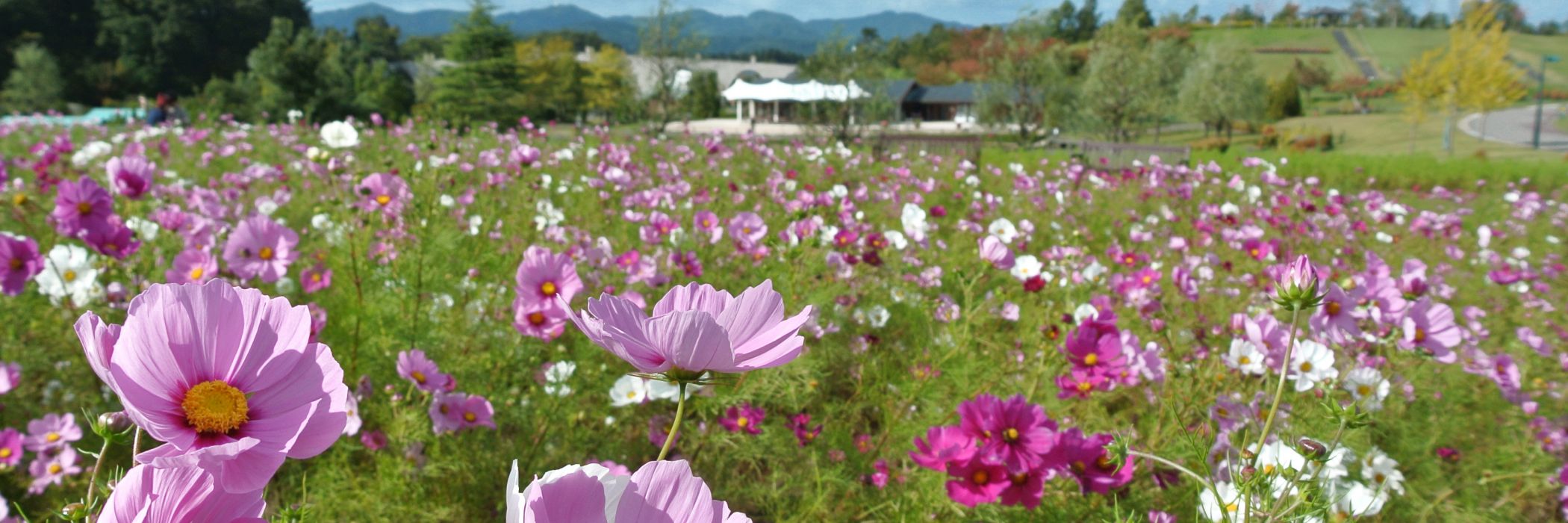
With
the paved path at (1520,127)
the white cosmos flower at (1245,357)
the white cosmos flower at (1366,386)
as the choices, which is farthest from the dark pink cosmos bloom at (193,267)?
the paved path at (1520,127)

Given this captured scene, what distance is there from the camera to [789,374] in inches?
60.2

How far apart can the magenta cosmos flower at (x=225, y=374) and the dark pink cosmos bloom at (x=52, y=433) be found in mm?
1367

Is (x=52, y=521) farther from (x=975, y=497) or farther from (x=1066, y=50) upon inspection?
(x=1066, y=50)

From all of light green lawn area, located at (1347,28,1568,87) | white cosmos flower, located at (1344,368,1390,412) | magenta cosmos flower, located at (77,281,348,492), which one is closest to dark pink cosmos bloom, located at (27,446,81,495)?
magenta cosmos flower, located at (77,281,348,492)

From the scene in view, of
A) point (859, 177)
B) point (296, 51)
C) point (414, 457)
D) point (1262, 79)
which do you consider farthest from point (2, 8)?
point (1262, 79)

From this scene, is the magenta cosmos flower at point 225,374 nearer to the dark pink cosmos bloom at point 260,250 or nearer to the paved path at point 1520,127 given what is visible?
the dark pink cosmos bloom at point 260,250

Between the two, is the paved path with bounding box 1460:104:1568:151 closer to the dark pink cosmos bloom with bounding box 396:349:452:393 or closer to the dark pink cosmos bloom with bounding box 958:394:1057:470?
the dark pink cosmos bloom with bounding box 958:394:1057:470

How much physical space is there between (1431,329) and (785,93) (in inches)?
1231

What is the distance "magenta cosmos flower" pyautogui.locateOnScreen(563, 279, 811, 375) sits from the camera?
42 centimetres

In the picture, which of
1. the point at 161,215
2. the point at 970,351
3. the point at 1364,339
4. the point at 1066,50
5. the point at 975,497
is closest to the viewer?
the point at 975,497

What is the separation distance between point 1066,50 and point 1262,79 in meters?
9.76

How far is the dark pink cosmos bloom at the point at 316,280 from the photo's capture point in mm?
1678

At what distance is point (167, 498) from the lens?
1.04 feet

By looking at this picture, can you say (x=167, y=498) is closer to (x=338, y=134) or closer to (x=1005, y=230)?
(x=338, y=134)
